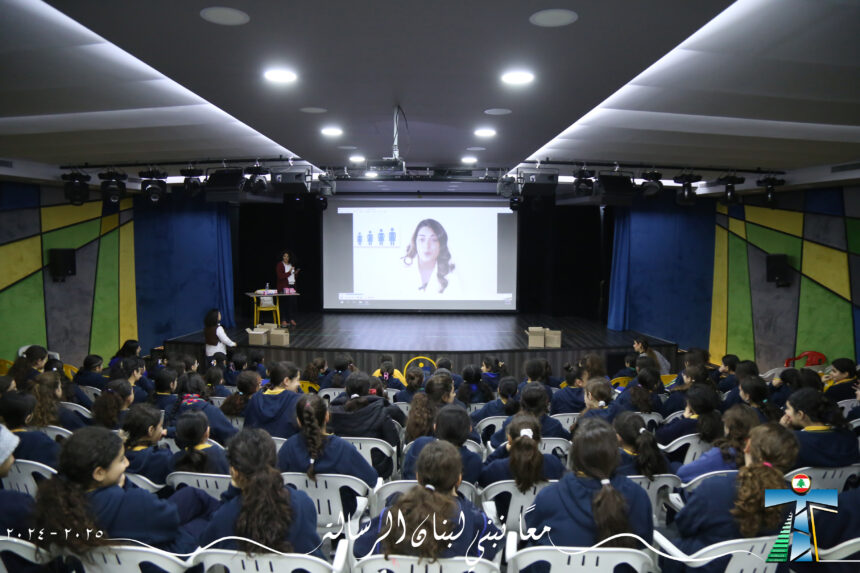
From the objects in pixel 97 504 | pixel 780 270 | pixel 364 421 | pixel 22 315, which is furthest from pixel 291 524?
pixel 780 270

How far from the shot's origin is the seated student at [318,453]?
3.03 metres

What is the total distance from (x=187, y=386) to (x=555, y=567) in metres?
3.68

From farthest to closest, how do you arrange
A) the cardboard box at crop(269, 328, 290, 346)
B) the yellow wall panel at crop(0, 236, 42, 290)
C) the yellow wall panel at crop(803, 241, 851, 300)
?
the cardboard box at crop(269, 328, 290, 346), the yellow wall panel at crop(0, 236, 42, 290), the yellow wall panel at crop(803, 241, 851, 300)

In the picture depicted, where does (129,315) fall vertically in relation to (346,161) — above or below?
below

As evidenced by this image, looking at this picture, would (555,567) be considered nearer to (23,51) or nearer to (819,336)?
(23,51)

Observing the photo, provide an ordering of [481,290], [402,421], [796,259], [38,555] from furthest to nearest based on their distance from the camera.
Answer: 1. [481,290]
2. [796,259]
3. [402,421]
4. [38,555]

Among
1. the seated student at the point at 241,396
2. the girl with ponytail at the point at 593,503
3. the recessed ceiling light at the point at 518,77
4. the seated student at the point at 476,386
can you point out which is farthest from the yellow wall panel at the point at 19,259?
the girl with ponytail at the point at 593,503

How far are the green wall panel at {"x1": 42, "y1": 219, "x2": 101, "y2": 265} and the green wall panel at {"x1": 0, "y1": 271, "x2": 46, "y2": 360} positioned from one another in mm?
510

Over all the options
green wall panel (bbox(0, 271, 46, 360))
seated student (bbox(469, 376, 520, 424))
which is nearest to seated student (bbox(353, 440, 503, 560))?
seated student (bbox(469, 376, 520, 424))

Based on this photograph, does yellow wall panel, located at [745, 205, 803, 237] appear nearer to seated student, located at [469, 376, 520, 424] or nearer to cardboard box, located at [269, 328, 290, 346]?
seated student, located at [469, 376, 520, 424]

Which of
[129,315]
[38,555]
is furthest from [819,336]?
[129,315]

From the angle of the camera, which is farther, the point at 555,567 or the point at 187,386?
the point at 187,386

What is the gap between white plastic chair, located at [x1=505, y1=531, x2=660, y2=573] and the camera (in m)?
2.13

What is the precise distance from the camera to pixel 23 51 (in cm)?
398
